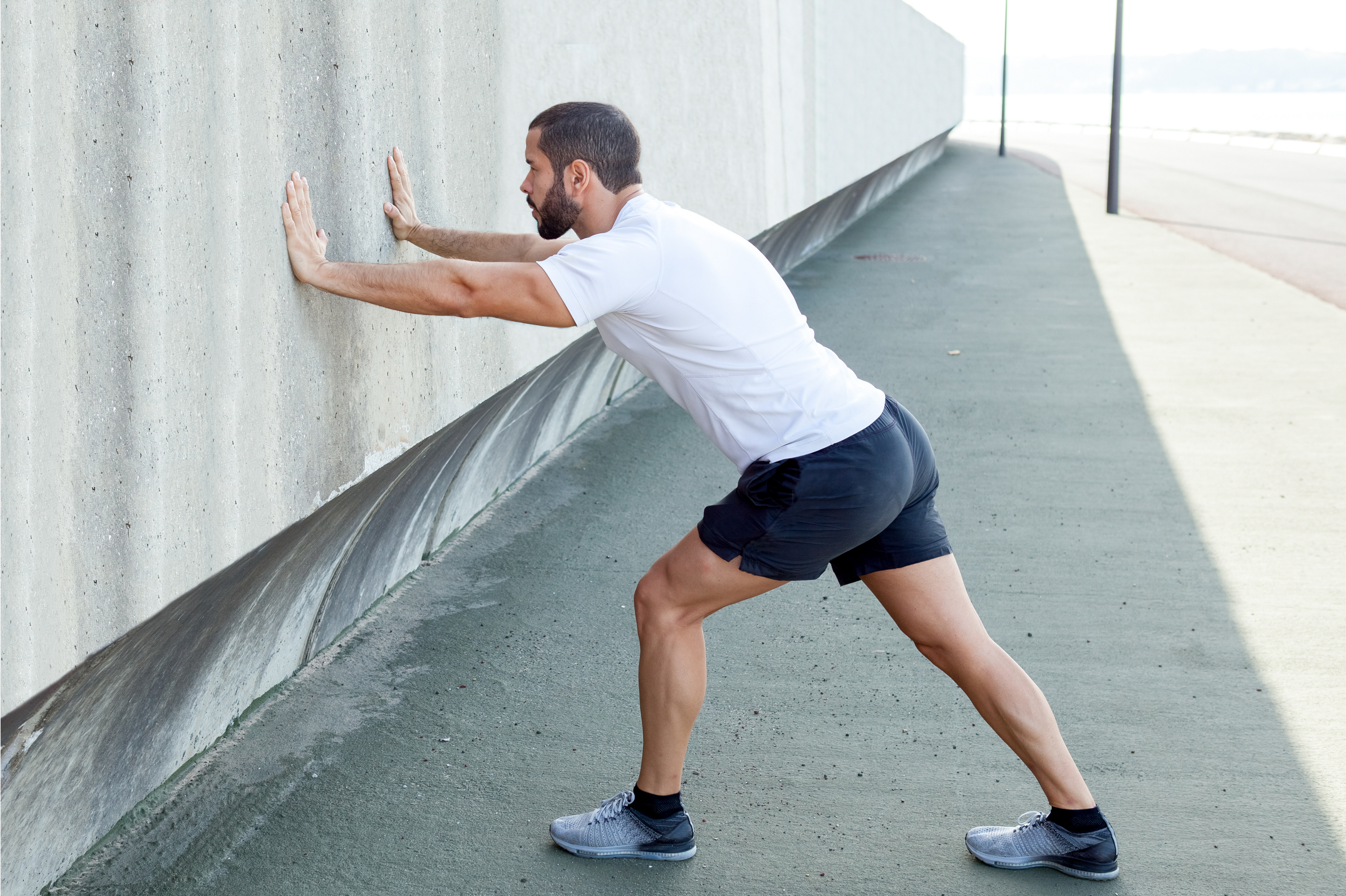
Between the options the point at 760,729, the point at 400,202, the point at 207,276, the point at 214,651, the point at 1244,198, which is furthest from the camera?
the point at 1244,198

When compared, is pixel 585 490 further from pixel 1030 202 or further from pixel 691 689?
Answer: pixel 1030 202

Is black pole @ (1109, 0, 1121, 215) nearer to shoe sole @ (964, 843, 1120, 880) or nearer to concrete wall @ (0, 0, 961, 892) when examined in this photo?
concrete wall @ (0, 0, 961, 892)

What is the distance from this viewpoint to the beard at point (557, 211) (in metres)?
2.79

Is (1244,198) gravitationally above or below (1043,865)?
below

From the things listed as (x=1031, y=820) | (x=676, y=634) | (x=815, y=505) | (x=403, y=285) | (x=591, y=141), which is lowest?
(x=1031, y=820)

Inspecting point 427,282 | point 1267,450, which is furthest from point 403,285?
point 1267,450

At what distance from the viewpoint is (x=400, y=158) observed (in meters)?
3.38

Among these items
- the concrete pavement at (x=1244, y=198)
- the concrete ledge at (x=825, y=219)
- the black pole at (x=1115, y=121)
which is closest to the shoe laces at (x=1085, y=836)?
the concrete ledge at (x=825, y=219)

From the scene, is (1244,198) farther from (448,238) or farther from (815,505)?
(815,505)

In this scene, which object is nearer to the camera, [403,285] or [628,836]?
[403,285]

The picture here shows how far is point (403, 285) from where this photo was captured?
2689 millimetres

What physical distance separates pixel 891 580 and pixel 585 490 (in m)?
3.05

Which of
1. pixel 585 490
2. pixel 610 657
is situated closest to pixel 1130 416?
pixel 585 490

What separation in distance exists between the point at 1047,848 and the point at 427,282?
1.98 metres
